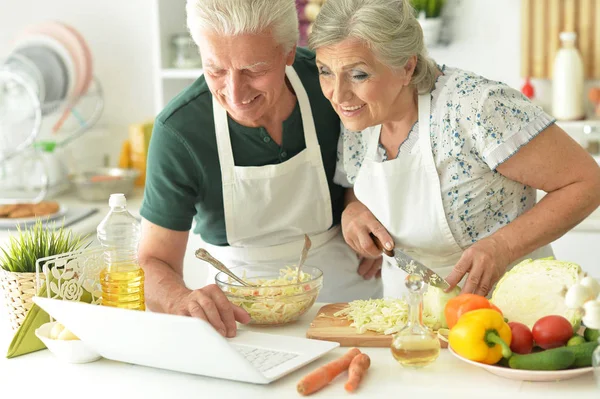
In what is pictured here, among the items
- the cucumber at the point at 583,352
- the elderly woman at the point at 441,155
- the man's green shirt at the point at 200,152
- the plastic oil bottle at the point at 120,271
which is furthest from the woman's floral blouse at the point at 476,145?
the plastic oil bottle at the point at 120,271

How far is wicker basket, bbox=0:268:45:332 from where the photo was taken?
5.54ft

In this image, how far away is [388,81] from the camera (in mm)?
1902

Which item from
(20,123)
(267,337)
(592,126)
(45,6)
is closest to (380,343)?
(267,337)

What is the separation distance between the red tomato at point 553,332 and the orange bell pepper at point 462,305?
9 centimetres

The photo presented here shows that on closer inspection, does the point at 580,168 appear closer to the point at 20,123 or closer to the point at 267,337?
the point at 267,337

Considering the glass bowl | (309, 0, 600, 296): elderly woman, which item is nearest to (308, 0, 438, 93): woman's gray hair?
(309, 0, 600, 296): elderly woman

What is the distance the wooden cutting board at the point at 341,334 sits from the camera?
1.63m

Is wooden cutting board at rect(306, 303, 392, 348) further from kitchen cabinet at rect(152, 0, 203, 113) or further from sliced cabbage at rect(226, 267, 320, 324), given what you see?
kitchen cabinet at rect(152, 0, 203, 113)

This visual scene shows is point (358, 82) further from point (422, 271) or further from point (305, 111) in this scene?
point (422, 271)

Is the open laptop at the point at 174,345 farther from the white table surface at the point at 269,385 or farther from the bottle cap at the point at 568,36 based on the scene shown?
the bottle cap at the point at 568,36

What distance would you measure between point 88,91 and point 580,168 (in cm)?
254

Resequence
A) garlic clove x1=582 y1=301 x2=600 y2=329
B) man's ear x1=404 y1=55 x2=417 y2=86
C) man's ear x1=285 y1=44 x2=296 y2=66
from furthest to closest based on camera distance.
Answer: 1. man's ear x1=285 y1=44 x2=296 y2=66
2. man's ear x1=404 y1=55 x2=417 y2=86
3. garlic clove x1=582 y1=301 x2=600 y2=329

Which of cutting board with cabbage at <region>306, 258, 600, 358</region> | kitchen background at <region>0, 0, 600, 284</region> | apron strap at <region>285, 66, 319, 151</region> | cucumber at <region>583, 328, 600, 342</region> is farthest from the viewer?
kitchen background at <region>0, 0, 600, 284</region>

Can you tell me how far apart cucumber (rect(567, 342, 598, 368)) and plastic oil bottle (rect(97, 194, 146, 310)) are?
841 millimetres
